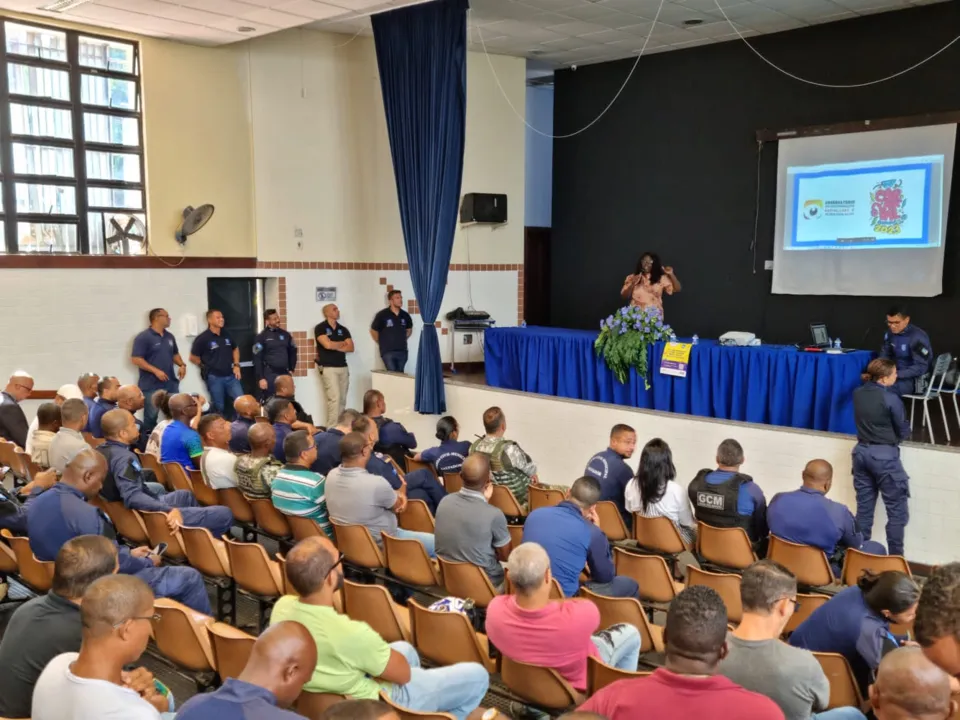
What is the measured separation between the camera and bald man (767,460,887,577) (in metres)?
4.17

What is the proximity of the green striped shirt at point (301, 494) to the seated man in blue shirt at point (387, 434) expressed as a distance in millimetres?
1445

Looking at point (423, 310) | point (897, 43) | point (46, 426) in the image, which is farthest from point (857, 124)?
point (46, 426)

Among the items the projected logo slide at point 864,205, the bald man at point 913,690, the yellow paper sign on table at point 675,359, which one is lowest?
the bald man at point 913,690

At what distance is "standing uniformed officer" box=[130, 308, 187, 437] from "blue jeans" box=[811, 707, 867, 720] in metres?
7.27

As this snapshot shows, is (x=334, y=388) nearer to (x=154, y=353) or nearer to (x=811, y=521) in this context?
(x=154, y=353)

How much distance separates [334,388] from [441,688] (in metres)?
7.07

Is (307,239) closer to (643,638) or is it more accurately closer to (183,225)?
(183,225)

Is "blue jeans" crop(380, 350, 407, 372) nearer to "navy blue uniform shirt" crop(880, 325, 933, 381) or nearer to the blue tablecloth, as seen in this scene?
the blue tablecloth

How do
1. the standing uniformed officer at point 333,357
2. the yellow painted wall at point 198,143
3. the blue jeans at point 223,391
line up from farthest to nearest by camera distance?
the standing uniformed officer at point 333,357 < the blue jeans at point 223,391 < the yellow painted wall at point 198,143

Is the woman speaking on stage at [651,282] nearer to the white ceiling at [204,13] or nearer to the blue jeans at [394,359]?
the blue jeans at [394,359]

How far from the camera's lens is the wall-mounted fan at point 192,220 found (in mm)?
8727

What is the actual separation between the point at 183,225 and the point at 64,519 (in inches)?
232

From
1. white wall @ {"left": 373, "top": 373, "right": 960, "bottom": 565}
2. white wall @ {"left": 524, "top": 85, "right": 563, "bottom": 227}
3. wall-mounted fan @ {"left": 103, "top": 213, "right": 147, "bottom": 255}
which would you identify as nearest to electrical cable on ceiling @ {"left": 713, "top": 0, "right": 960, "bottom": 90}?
white wall @ {"left": 524, "top": 85, "right": 563, "bottom": 227}

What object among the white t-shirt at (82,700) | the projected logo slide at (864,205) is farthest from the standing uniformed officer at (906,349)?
the white t-shirt at (82,700)
